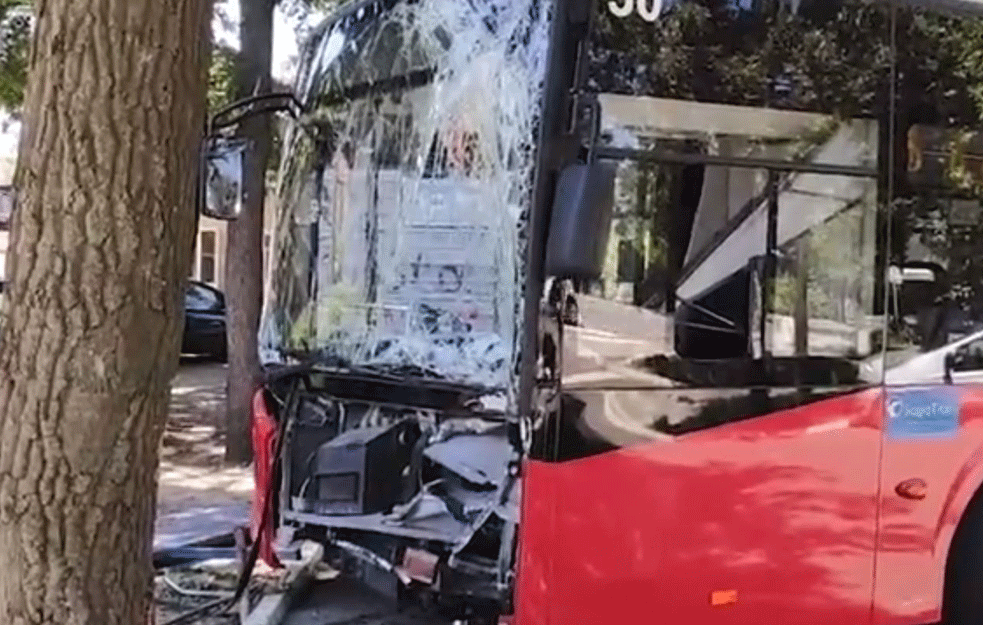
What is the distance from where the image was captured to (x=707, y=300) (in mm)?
4527

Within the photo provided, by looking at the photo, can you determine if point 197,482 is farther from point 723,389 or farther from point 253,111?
point 723,389

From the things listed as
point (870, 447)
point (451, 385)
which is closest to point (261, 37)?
point (451, 385)

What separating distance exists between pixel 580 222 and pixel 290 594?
2.57 metres

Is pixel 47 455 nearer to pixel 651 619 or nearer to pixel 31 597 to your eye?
pixel 31 597

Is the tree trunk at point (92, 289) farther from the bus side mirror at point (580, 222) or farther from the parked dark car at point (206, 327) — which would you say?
the parked dark car at point (206, 327)

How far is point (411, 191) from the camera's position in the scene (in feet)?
16.7

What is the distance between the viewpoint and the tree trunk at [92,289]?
2602 mm

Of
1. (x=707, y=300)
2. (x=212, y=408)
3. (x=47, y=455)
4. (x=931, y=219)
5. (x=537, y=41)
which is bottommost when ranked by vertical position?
(x=212, y=408)

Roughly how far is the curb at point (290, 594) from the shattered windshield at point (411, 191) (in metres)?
0.83

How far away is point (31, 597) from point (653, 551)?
7.61 feet

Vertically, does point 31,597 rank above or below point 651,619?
above

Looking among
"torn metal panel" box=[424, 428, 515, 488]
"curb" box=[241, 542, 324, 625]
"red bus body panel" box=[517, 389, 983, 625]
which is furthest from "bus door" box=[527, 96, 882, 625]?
"curb" box=[241, 542, 324, 625]

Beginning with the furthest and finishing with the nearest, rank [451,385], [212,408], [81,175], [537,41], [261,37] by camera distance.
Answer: [212,408]
[261,37]
[451,385]
[537,41]
[81,175]

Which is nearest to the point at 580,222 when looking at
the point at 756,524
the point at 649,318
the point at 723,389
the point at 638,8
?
the point at 649,318
